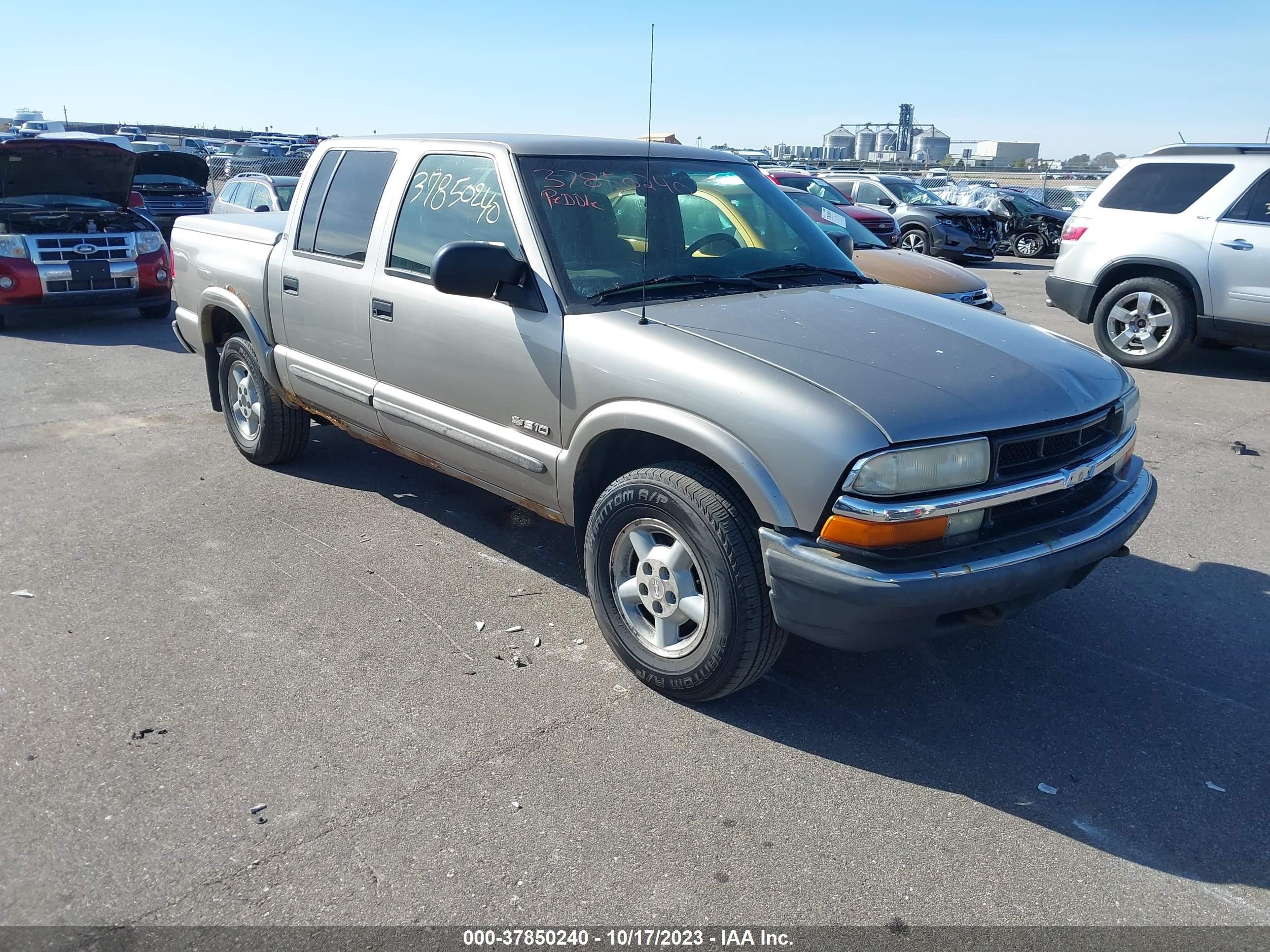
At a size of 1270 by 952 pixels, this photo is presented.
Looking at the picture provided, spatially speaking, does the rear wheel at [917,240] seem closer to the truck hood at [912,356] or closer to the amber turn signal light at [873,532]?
the truck hood at [912,356]

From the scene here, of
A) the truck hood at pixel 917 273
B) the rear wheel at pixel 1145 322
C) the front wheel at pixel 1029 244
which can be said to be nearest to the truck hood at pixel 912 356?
the truck hood at pixel 917 273

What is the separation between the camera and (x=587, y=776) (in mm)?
3201

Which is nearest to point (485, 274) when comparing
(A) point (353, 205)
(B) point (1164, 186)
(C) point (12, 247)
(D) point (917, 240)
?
(A) point (353, 205)

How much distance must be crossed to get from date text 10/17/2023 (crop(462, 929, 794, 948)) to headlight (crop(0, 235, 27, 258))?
10.3 m

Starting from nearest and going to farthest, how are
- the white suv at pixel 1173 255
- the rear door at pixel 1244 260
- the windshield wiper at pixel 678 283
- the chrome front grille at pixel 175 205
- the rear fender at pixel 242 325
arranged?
1. the windshield wiper at pixel 678 283
2. the rear fender at pixel 242 325
3. the rear door at pixel 1244 260
4. the white suv at pixel 1173 255
5. the chrome front grille at pixel 175 205

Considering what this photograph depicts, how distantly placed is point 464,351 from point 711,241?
116 centimetres

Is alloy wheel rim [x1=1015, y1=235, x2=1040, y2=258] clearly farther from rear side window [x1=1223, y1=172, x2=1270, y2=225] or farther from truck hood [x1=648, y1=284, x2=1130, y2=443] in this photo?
truck hood [x1=648, y1=284, x2=1130, y2=443]

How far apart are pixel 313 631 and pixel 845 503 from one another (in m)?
2.32

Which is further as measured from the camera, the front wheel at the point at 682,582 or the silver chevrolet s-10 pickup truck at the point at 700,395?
the front wheel at the point at 682,582

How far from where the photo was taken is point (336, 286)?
4938 mm

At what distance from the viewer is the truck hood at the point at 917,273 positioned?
7.89 meters


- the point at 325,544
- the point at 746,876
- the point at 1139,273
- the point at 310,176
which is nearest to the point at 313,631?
the point at 325,544

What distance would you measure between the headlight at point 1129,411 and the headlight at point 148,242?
1045 cm

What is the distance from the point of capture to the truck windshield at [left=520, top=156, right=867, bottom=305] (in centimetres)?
401
